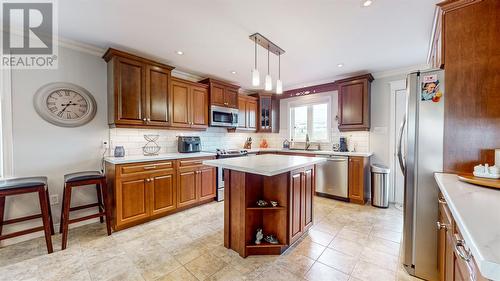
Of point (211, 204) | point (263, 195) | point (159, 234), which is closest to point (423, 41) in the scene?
point (263, 195)

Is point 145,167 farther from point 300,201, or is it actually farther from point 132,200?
point 300,201

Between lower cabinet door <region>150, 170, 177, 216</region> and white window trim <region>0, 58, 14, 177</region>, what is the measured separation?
1.53m

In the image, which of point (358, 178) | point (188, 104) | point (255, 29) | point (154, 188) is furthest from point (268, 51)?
point (358, 178)

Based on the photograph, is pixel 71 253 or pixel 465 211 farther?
pixel 71 253

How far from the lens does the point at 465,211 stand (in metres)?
0.85

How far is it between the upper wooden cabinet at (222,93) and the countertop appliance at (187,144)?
85 cm

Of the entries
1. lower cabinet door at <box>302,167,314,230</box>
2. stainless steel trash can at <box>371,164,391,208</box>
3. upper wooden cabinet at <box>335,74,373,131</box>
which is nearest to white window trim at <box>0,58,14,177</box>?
lower cabinet door at <box>302,167,314,230</box>

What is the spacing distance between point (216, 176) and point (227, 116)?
1.33 meters

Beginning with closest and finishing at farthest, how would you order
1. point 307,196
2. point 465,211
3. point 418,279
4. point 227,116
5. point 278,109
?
1. point 465,211
2. point 418,279
3. point 307,196
4. point 227,116
5. point 278,109

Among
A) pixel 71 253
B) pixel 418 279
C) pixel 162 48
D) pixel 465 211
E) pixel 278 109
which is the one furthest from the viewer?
pixel 278 109

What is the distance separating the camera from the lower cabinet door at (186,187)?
3.14m

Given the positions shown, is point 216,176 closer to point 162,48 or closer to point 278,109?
point 162,48

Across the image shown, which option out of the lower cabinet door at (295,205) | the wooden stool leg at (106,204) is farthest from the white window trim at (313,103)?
the wooden stool leg at (106,204)

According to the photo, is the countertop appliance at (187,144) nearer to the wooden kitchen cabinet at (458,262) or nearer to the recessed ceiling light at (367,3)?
the recessed ceiling light at (367,3)
